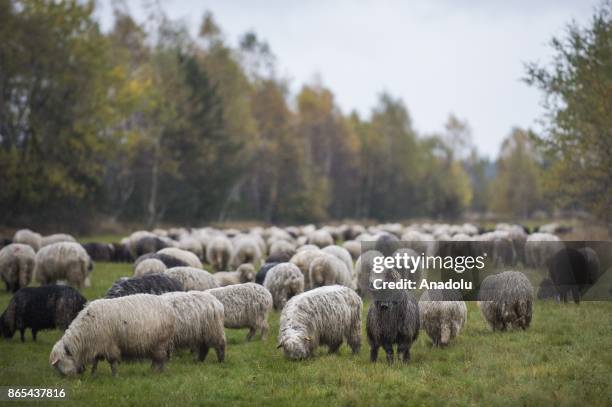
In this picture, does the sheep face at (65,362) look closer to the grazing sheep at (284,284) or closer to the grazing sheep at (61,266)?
the grazing sheep at (284,284)

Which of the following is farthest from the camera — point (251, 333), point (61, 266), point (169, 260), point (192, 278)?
point (169, 260)

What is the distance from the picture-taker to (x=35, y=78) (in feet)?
117

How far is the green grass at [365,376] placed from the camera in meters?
8.05

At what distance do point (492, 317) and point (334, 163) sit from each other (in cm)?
5771

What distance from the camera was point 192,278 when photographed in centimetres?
1361

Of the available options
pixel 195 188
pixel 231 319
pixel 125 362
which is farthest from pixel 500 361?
pixel 195 188

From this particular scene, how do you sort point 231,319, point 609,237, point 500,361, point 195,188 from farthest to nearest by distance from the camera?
point 195,188 < point 609,237 < point 231,319 < point 500,361

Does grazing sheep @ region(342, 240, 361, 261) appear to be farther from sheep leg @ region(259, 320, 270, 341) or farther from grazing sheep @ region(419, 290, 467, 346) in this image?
grazing sheep @ region(419, 290, 467, 346)

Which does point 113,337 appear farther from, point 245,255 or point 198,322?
point 245,255

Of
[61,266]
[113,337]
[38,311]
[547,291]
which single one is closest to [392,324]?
[113,337]

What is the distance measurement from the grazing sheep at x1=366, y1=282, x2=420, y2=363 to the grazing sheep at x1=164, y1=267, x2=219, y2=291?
4.95 meters

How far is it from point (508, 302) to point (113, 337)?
7.54 metres

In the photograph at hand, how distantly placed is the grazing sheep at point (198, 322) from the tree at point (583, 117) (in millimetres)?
18469

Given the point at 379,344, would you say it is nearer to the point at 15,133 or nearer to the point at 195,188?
the point at 15,133
